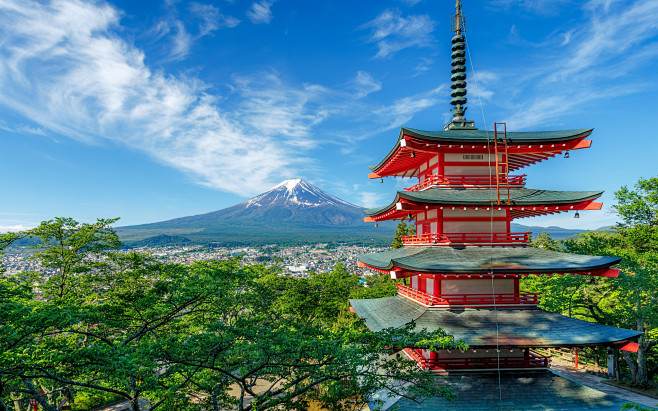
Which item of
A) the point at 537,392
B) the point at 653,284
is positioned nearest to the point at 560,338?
the point at 537,392

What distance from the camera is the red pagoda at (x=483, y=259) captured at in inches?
384

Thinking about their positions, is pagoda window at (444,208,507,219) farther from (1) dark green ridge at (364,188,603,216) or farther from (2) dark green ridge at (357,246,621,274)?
(2) dark green ridge at (357,246,621,274)

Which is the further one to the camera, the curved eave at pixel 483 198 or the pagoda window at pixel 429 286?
the pagoda window at pixel 429 286

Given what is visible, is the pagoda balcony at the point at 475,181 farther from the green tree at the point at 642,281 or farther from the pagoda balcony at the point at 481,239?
the green tree at the point at 642,281

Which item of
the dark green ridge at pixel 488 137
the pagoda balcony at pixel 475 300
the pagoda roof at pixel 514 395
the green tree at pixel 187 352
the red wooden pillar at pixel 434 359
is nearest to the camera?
the green tree at pixel 187 352

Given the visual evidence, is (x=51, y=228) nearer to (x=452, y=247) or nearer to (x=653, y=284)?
(x=452, y=247)

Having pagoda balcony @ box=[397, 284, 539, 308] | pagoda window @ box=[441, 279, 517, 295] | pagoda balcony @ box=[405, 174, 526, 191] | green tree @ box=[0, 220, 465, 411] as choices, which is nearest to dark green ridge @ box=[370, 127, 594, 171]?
pagoda balcony @ box=[405, 174, 526, 191]

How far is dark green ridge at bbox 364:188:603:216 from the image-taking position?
34.6ft

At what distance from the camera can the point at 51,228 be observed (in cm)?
1537

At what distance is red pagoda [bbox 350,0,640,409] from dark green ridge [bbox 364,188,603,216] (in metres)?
0.03

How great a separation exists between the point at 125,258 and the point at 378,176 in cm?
1244

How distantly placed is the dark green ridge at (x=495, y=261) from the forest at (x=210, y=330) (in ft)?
7.40

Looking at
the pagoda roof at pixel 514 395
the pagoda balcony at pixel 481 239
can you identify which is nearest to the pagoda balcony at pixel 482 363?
the pagoda roof at pixel 514 395

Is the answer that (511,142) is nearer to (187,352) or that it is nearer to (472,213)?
(472,213)
